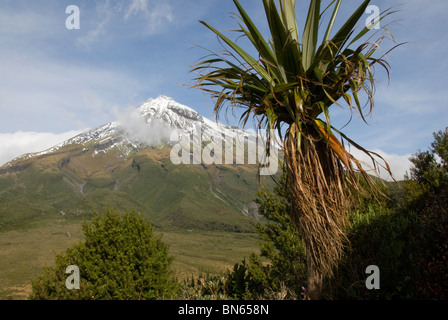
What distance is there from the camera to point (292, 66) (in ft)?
15.6

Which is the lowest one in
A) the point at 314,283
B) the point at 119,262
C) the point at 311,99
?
the point at 119,262

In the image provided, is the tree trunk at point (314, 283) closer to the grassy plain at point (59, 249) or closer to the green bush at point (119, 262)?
Result: the green bush at point (119, 262)

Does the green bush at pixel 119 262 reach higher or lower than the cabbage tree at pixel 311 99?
lower

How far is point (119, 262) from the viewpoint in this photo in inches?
530

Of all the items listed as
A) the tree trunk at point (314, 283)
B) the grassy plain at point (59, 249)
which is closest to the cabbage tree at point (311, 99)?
the tree trunk at point (314, 283)

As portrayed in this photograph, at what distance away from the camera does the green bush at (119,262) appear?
1253 cm

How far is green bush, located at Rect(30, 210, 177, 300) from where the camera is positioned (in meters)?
12.5

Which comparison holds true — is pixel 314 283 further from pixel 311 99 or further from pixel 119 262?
pixel 119 262

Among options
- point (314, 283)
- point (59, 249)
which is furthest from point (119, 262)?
point (59, 249)

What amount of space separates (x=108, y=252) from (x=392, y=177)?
41.7 feet

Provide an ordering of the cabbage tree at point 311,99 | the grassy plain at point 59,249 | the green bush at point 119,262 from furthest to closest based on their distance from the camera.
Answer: the grassy plain at point 59,249, the green bush at point 119,262, the cabbage tree at point 311,99

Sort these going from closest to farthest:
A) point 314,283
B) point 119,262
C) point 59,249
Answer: point 314,283 < point 119,262 < point 59,249

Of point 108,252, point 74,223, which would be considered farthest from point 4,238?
point 108,252
